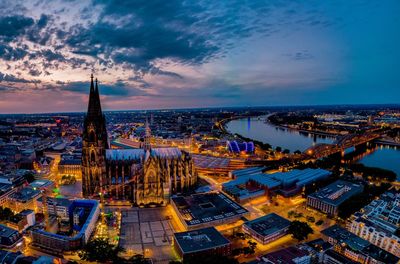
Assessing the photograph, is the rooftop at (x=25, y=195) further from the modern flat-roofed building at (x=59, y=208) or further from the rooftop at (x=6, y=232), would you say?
the rooftop at (x=6, y=232)

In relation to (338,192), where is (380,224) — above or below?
below

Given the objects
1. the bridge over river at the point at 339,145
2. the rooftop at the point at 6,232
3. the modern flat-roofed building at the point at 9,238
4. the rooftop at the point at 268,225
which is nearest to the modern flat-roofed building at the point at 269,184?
the rooftop at the point at 268,225

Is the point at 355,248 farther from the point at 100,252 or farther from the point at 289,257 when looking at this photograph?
the point at 100,252

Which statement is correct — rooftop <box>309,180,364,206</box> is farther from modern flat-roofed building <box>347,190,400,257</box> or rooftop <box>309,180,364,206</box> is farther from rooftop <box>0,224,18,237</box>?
rooftop <box>0,224,18,237</box>

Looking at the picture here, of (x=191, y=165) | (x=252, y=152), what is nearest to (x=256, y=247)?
(x=191, y=165)

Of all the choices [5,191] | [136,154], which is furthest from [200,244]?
[5,191]

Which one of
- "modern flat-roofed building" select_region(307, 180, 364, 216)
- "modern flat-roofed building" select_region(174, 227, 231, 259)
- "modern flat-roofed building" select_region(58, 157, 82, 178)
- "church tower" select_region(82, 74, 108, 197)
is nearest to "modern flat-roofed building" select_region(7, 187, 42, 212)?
"church tower" select_region(82, 74, 108, 197)
